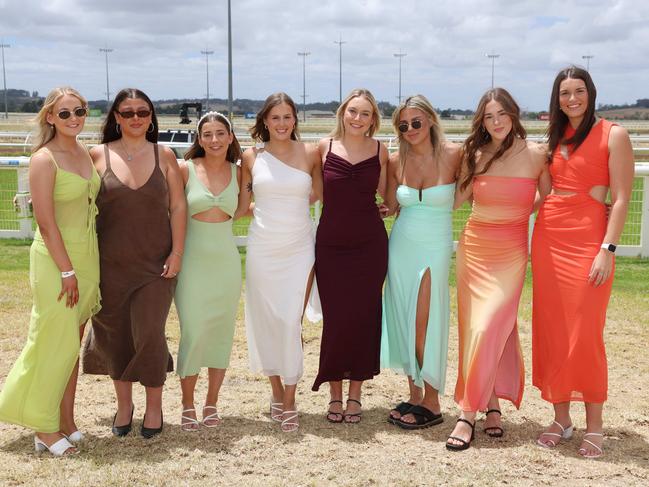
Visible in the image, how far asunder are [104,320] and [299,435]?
150cm

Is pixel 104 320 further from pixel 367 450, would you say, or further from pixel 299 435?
pixel 367 450

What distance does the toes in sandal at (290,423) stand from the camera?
5.25 meters

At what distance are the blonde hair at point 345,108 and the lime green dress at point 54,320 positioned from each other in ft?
5.55

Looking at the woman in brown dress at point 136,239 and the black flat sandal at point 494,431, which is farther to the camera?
the black flat sandal at point 494,431

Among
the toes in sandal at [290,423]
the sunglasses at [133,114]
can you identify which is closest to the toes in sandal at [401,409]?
the toes in sandal at [290,423]

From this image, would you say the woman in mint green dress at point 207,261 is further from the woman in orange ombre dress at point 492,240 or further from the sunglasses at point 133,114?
the woman in orange ombre dress at point 492,240

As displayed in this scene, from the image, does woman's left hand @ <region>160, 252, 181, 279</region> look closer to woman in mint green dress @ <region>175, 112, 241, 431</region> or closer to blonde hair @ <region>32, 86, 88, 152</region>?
woman in mint green dress @ <region>175, 112, 241, 431</region>

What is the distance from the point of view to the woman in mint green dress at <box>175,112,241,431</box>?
199 inches

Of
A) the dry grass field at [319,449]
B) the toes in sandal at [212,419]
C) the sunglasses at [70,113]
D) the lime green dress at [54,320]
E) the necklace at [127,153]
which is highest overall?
the sunglasses at [70,113]

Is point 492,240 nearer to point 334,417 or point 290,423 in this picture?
point 334,417

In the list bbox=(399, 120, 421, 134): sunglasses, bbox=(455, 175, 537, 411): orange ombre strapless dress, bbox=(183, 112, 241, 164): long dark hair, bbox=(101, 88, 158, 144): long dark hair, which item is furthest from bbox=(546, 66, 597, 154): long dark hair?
bbox=(101, 88, 158, 144): long dark hair

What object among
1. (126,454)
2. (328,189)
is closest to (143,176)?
(328,189)

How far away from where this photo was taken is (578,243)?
15.7ft

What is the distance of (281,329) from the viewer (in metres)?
5.34
